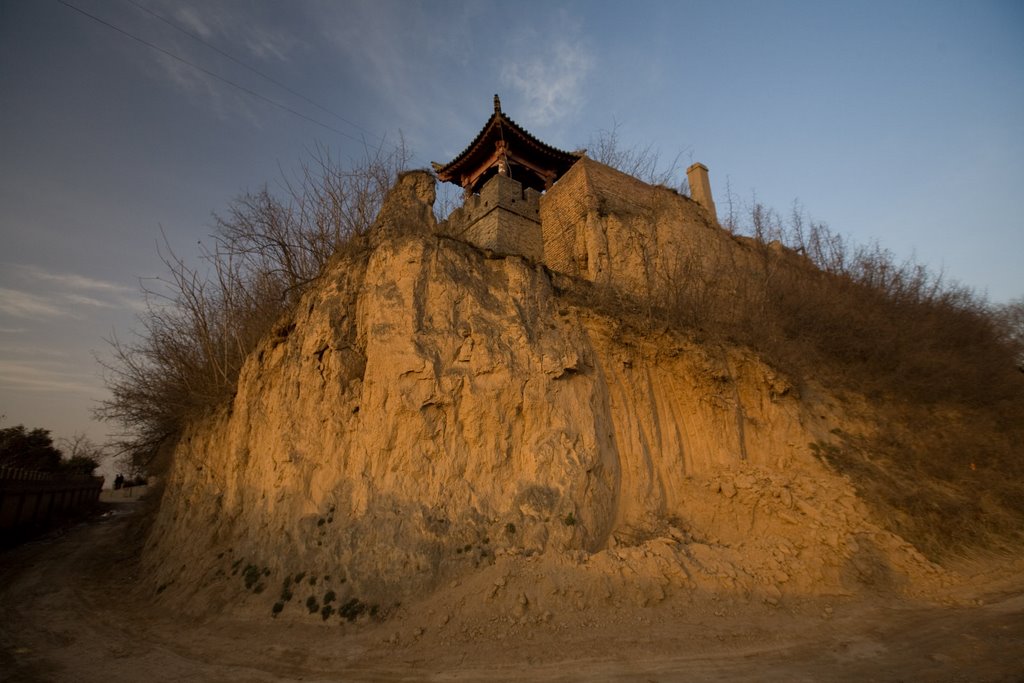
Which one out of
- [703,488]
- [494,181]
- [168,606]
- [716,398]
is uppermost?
[494,181]

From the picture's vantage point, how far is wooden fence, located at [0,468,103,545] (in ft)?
41.9

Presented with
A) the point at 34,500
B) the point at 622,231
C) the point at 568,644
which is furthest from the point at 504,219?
the point at 34,500

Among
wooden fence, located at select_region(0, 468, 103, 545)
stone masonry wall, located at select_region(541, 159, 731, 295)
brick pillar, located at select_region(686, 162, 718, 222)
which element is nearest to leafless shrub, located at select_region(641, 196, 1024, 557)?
stone masonry wall, located at select_region(541, 159, 731, 295)

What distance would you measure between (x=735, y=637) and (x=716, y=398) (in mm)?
5004

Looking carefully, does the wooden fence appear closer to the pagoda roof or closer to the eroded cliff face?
the eroded cliff face

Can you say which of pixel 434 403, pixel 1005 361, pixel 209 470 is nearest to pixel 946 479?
pixel 1005 361

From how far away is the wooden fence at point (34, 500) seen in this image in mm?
12781

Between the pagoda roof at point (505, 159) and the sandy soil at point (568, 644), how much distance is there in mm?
13601

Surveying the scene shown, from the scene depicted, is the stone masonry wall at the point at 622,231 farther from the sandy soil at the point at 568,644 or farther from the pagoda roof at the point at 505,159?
the sandy soil at the point at 568,644

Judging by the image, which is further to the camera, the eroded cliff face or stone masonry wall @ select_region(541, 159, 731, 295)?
stone masonry wall @ select_region(541, 159, 731, 295)

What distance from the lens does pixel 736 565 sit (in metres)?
7.01

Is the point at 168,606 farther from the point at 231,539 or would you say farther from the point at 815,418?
the point at 815,418

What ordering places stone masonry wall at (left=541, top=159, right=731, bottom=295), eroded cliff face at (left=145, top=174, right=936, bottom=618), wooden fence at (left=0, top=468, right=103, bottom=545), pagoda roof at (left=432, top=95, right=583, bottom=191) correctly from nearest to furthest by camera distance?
eroded cliff face at (left=145, top=174, right=936, bottom=618) → stone masonry wall at (left=541, top=159, right=731, bottom=295) → wooden fence at (left=0, top=468, right=103, bottom=545) → pagoda roof at (left=432, top=95, right=583, bottom=191)

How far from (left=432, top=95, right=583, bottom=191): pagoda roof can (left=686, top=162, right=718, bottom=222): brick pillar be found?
176 inches
